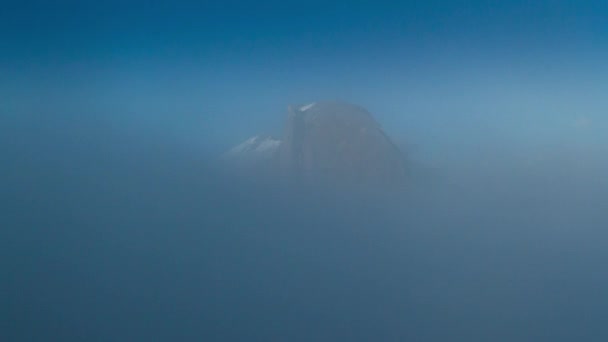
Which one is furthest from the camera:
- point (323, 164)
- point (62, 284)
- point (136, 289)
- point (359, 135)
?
point (323, 164)

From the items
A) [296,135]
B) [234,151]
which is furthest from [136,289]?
[296,135]

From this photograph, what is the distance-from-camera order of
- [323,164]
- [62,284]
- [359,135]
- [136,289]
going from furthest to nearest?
[323,164] → [359,135] → [136,289] → [62,284]

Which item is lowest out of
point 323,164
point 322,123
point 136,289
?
point 136,289

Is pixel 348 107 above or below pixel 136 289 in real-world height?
above

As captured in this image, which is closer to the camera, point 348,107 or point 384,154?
point 348,107

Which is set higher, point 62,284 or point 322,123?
point 322,123

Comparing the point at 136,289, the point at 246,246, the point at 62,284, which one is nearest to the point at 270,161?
the point at 246,246

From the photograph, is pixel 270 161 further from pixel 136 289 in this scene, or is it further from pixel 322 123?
pixel 136 289

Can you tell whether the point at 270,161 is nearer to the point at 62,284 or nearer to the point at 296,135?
the point at 296,135

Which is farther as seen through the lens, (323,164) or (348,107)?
(323,164)
